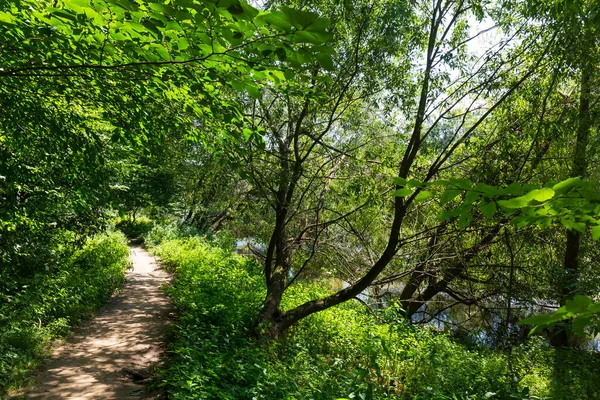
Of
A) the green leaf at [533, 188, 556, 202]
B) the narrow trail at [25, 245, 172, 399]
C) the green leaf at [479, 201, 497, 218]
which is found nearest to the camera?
the green leaf at [533, 188, 556, 202]

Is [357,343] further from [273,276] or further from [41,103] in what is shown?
[41,103]

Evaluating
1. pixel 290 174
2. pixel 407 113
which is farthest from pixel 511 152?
pixel 290 174

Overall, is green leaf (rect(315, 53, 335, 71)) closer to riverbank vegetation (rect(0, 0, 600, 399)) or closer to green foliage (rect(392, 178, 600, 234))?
riverbank vegetation (rect(0, 0, 600, 399))

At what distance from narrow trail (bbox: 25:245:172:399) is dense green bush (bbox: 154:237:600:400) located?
0.55m

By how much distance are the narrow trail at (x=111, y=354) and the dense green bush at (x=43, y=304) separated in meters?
0.27

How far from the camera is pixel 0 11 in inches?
77.7

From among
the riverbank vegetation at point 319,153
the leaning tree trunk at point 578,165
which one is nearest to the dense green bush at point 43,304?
the riverbank vegetation at point 319,153

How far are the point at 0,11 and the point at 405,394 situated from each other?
631 centimetres

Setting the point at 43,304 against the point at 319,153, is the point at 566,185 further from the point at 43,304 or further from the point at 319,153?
the point at 43,304

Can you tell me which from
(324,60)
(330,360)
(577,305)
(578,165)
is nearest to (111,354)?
(330,360)

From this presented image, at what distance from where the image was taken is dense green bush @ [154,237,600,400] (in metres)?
4.23

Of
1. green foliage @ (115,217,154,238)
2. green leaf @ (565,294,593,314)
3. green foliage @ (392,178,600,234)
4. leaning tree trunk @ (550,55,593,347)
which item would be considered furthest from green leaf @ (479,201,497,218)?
green foliage @ (115,217,154,238)

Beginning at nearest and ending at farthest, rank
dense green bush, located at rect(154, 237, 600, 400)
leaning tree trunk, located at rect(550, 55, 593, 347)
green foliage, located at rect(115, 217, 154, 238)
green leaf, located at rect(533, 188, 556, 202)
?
green leaf, located at rect(533, 188, 556, 202) → dense green bush, located at rect(154, 237, 600, 400) → leaning tree trunk, located at rect(550, 55, 593, 347) → green foliage, located at rect(115, 217, 154, 238)

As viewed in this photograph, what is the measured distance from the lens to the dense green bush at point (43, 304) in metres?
4.84
